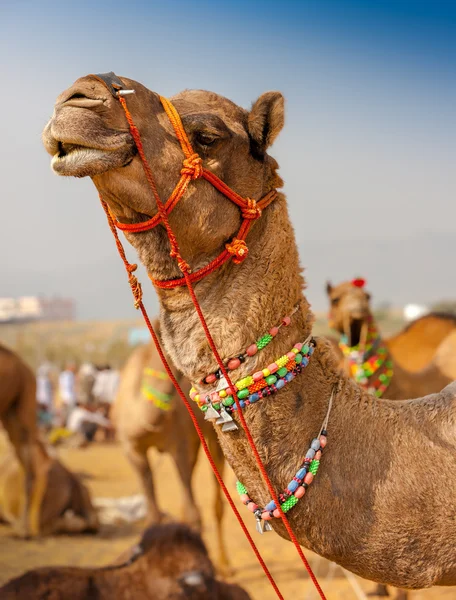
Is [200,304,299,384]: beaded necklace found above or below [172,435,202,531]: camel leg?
above

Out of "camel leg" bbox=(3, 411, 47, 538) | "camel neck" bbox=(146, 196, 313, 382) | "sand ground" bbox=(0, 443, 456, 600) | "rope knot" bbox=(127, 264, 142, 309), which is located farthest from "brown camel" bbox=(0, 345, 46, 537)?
"camel neck" bbox=(146, 196, 313, 382)

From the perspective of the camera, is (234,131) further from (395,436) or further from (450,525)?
(450,525)

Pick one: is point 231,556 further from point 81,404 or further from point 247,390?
point 81,404

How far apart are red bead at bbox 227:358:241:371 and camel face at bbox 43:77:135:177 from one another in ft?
2.27

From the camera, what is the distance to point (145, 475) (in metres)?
6.98

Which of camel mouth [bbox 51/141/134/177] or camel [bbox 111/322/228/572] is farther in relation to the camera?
camel [bbox 111/322/228/572]

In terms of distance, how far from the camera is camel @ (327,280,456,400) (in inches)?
222

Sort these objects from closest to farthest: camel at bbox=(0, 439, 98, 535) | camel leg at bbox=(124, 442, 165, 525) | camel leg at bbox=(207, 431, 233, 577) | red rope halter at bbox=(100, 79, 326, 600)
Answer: red rope halter at bbox=(100, 79, 326, 600) < camel leg at bbox=(207, 431, 233, 577) < camel leg at bbox=(124, 442, 165, 525) < camel at bbox=(0, 439, 98, 535)

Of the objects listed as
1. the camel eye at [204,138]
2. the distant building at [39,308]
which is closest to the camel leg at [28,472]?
the camel eye at [204,138]

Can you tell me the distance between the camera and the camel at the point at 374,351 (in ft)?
18.5

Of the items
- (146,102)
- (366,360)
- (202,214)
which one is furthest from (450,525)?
(366,360)

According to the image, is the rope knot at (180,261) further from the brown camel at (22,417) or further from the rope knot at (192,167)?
the brown camel at (22,417)

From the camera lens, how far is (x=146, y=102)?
2207 mm

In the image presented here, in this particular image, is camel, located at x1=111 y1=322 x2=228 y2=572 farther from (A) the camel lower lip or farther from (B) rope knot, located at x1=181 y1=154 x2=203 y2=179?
(A) the camel lower lip
